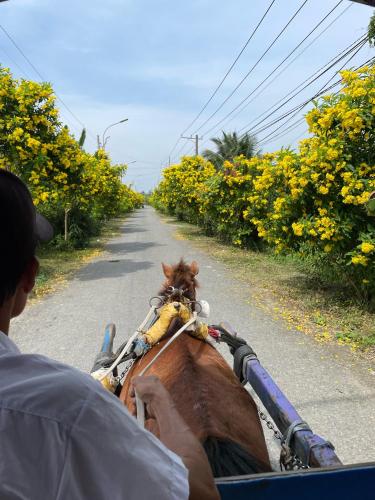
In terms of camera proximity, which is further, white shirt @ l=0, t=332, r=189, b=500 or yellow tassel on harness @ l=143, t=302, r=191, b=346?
yellow tassel on harness @ l=143, t=302, r=191, b=346

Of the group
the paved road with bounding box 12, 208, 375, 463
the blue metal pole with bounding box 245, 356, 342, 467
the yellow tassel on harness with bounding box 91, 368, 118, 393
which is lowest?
the paved road with bounding box 12, 208, 375, 463

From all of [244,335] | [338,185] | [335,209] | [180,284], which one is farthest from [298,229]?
[180,284]

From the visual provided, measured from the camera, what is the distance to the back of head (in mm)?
857

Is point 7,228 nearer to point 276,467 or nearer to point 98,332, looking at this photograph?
point 276,467

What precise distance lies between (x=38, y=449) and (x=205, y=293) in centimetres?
811

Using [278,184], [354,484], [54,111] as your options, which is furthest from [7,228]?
[54,111]

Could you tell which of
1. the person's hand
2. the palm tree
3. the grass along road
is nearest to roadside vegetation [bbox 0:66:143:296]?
the grass along road

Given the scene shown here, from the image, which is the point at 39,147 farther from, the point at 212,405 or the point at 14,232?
the point at 14,232

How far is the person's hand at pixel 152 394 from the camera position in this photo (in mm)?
1317

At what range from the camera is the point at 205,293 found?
8.80m

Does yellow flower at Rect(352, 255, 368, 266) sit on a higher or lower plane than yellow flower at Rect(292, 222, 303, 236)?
lower

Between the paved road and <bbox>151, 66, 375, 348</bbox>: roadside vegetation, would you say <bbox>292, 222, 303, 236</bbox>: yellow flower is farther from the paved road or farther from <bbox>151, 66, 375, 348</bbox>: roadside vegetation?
the paved road

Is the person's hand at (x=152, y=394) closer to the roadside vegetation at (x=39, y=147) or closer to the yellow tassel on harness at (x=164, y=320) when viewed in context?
the yellow tassel on harness at (x=164, y=320)

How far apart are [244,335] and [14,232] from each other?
548 cm
